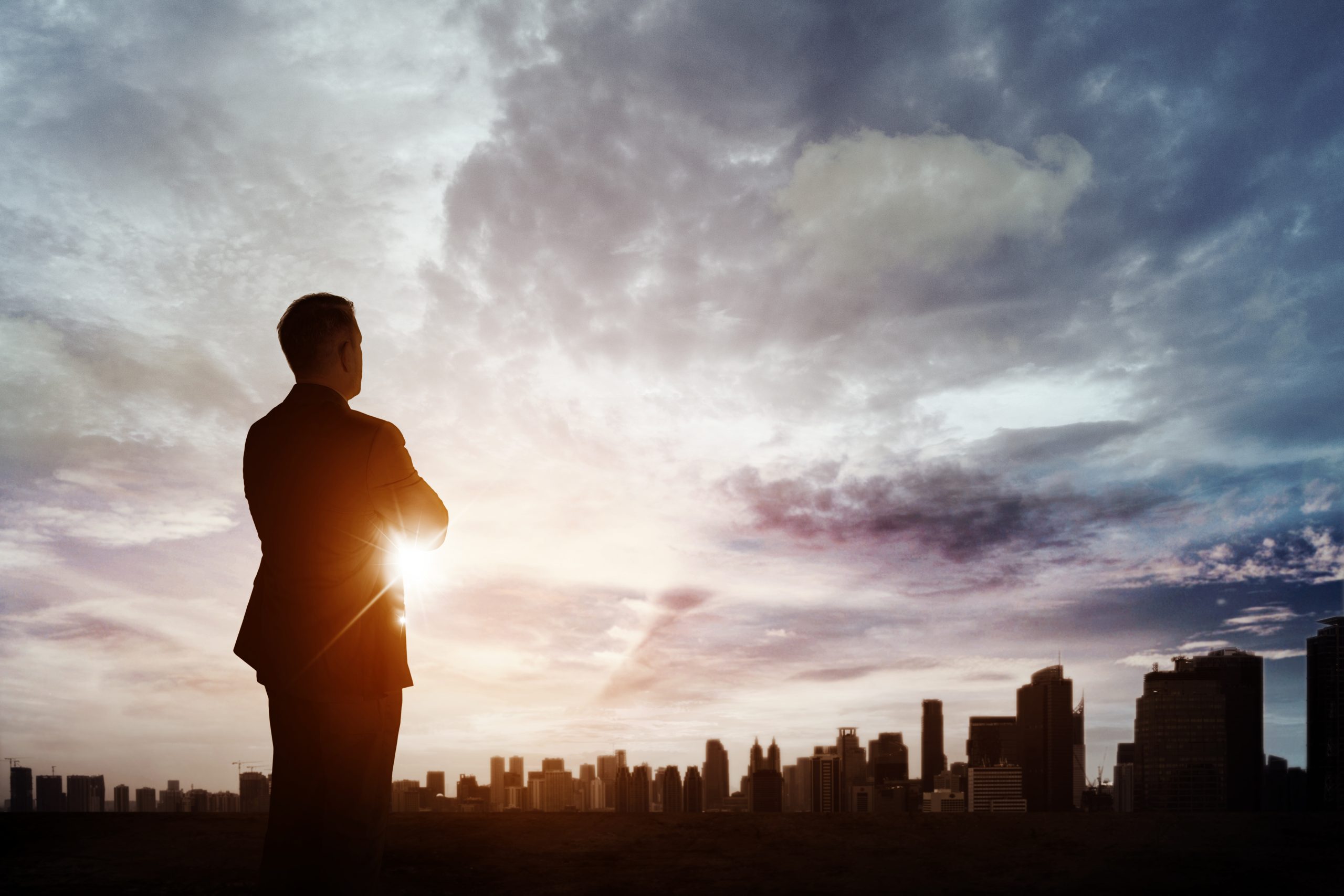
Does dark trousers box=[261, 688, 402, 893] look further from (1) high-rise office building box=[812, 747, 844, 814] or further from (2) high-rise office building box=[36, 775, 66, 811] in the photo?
(1) high-rise office building box=[812, 747, 844, 814]

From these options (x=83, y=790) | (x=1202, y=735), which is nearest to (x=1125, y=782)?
→ (x=1202, y=735)

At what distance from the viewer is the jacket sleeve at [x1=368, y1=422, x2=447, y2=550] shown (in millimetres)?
3719

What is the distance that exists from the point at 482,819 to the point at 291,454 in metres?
3.68

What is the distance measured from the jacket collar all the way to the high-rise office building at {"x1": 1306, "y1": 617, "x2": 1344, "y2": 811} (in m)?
82.6

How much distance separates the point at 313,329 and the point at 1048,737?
164248 millimetres

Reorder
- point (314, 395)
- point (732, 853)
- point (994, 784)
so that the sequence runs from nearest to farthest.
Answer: point (314, 395) → point (732, 853) → point (994, 784)

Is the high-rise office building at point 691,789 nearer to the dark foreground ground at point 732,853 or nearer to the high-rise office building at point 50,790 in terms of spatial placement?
the high-rise office building at point 50,790

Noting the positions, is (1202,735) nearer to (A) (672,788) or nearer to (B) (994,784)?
(B) (994,784)

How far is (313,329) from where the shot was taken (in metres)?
3.91

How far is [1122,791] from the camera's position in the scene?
354 ft

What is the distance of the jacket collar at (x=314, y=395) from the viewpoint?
12.6ft

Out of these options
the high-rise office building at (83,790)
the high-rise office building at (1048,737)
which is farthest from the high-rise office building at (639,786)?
the high-rise office building at (1048,737)

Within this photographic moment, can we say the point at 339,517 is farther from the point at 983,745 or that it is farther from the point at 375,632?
the point at 983,745

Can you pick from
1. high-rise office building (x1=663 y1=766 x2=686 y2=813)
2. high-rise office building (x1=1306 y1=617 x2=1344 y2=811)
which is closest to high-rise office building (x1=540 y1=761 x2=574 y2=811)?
high-rise office building (x1=663 y1=766 x2=686 y2=813)
